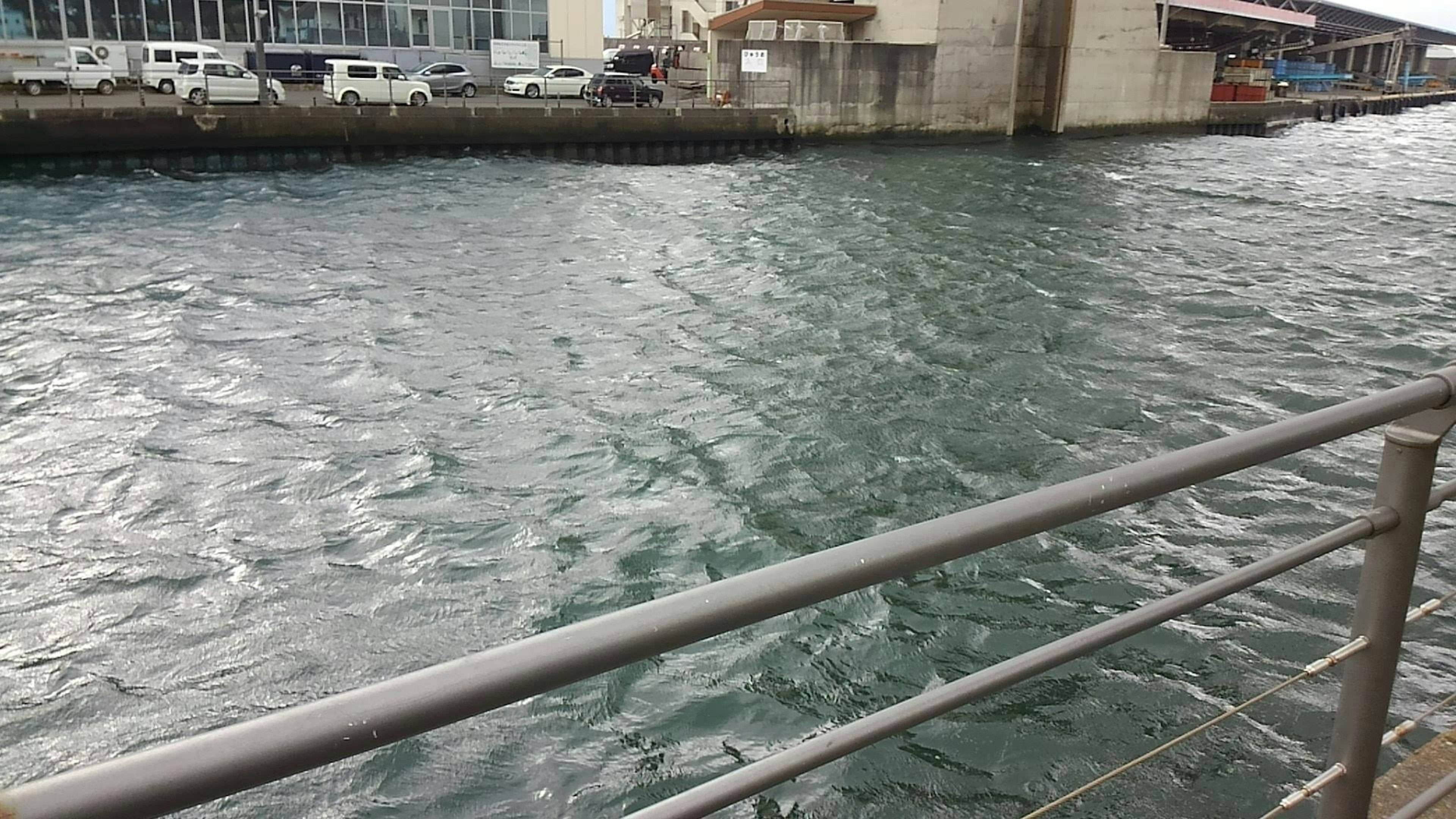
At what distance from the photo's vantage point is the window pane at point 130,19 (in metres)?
38.8

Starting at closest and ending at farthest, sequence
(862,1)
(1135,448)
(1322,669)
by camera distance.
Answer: (1322,669)
(1135,448)
(862,1)

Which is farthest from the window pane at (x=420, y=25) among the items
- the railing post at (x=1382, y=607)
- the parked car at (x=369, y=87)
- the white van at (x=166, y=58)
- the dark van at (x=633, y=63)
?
the railing post at (x=1382, y=607)

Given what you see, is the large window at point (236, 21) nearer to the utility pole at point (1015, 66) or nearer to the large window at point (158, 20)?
the large window at point (158, 20)

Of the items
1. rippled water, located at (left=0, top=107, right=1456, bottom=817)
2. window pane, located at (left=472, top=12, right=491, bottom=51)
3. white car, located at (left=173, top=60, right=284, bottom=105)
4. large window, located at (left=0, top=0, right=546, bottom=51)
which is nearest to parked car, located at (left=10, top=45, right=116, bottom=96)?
large window, located at (left=0, top=0, right=546, bottom=51)

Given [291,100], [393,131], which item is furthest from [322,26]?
[393,131]

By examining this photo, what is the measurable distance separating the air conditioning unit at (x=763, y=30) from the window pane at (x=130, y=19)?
66.4 ft

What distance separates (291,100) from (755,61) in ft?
45.6

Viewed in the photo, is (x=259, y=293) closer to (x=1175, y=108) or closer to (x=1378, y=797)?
(x=1378, y=797)

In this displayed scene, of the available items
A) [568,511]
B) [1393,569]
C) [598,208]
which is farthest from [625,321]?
[1393,569]

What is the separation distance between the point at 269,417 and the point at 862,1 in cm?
3692

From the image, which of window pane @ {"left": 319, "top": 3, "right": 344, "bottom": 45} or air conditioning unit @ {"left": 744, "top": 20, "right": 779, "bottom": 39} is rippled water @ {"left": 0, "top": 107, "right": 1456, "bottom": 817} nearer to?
air conditioning unit @ {"left": 744, "top": 20, "right": 779, "bottom": 39}

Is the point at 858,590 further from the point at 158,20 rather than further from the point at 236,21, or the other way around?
the point at 236,21

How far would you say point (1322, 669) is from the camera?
2.10m

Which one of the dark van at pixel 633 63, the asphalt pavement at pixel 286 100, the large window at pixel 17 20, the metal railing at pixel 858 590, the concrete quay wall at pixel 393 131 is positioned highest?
the large window at pixel 17 20
